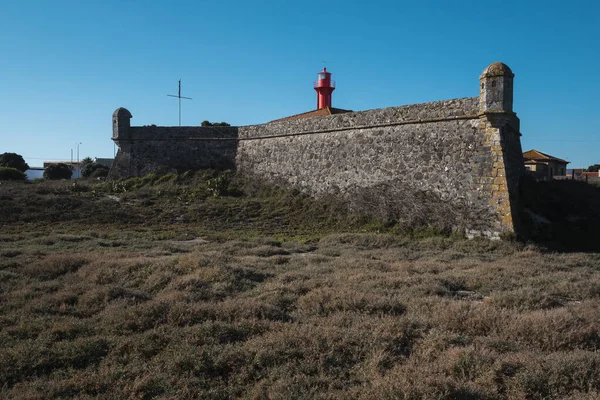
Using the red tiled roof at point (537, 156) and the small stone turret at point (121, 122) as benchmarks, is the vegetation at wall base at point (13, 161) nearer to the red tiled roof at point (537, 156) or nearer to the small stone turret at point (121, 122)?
the small stone turret at point (121, 122)

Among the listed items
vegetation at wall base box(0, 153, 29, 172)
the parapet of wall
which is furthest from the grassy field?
vegetation at wall base box(0, 153, 29, 172)

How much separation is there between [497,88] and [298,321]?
30.1 ft

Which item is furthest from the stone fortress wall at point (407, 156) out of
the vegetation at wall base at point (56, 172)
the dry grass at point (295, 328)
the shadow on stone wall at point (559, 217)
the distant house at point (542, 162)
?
the distant house at point (542, 162)

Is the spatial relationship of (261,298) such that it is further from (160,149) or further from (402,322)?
(160,149)

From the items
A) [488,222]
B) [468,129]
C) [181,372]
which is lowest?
[181,372]

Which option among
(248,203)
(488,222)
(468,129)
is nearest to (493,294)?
(488,222)

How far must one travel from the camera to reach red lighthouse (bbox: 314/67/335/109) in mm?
27500

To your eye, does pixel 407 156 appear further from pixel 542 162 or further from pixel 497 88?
pixel 542 162

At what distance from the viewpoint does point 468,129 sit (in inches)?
524

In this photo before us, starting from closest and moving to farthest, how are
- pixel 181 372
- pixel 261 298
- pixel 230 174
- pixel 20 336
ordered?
pixel 181 372
pixel 20 336
pixel 261 298
pixel 230 174

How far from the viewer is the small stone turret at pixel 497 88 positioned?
12188 mm

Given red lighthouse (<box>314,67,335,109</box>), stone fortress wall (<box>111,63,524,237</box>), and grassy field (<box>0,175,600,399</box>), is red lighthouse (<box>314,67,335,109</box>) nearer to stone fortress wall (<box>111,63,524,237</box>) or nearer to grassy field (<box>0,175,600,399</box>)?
stone fortress wall (<box>111,63,524,237</box>)

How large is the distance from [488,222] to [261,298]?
786 centimetres

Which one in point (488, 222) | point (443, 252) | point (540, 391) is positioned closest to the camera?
point (540, 391)
